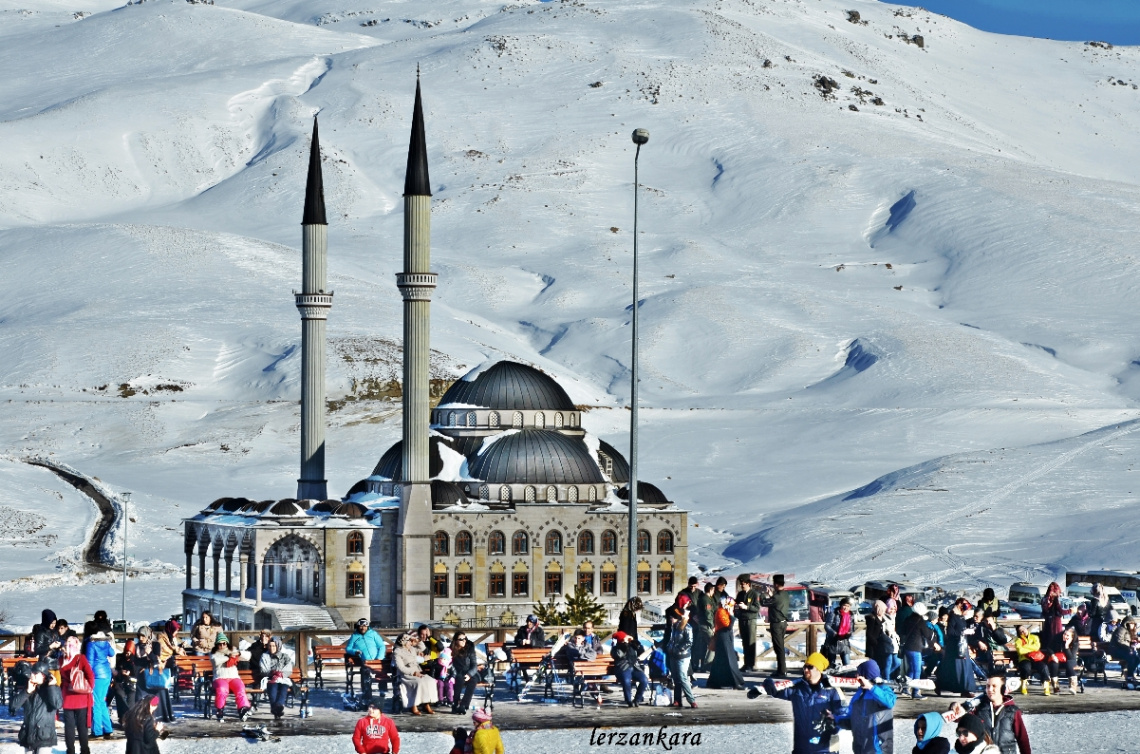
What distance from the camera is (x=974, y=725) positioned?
21.8 meters

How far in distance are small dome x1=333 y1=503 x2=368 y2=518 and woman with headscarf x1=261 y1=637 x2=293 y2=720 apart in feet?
114

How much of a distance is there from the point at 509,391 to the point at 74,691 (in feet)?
158

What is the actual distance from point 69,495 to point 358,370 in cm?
3927

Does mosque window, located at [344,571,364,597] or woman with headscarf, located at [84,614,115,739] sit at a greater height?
mosque window, located at [344,571,364,597]

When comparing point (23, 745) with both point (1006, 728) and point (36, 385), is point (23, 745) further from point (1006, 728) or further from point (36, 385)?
point (36, 385)

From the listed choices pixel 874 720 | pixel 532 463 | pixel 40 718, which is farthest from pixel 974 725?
pixel 532 463

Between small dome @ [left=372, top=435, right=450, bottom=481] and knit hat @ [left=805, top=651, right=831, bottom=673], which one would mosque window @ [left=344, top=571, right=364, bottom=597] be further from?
knit hat @ [left=805, top=651, right=831, bottom=673]

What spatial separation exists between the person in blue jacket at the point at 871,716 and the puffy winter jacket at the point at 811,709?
0.35m

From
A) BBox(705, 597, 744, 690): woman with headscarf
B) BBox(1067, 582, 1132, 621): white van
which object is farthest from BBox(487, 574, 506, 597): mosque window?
BBox(705, 597, 744, 690): woman with headscarf

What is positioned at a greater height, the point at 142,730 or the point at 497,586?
the point at 497,586

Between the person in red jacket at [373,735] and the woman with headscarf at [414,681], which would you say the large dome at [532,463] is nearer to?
the woman with headscarf at [414,681]

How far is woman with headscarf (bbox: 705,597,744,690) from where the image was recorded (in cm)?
3221

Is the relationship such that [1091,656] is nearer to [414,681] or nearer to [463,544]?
[414,681]

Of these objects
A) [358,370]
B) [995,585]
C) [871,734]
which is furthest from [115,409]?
[871,734]
